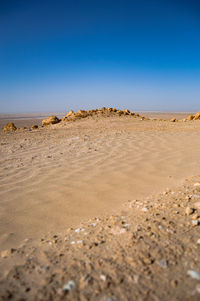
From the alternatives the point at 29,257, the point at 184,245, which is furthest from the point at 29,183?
the point at 184,245

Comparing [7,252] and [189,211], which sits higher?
[189,211]

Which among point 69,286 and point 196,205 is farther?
point 196,205

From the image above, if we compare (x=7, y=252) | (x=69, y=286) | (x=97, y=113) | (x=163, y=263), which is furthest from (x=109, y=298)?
(x=97, y=113)

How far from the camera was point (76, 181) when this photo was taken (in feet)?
10.4

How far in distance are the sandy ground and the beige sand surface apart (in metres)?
0.01

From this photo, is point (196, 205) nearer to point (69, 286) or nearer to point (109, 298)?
point (109, 298)

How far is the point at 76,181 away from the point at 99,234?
1.62 meters

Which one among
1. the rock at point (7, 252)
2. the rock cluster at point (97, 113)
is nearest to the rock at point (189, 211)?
the rock at point (7, 252)

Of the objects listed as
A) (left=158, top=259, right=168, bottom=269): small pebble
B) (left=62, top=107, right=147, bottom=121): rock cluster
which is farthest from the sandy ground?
(left=62, top=107, right=147, bottom=121): rock cluster

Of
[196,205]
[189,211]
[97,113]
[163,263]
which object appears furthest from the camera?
[97,113]

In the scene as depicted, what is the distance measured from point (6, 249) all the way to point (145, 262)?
108cm

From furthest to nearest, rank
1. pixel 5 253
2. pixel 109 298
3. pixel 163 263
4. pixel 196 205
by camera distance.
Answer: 1. pixel 196 205
2. pixel 5 253
3. pixel 163 263
4. pixel 109 298

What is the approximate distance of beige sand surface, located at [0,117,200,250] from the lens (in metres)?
2.09

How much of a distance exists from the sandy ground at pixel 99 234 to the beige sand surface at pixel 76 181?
13mm
